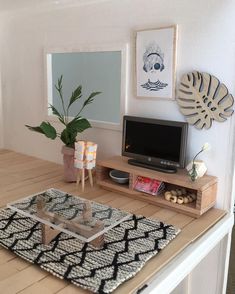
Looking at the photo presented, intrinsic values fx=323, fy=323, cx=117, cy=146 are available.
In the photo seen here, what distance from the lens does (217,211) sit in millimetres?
1901

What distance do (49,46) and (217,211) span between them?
1916 mm

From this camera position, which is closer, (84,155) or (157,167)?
(157,167)

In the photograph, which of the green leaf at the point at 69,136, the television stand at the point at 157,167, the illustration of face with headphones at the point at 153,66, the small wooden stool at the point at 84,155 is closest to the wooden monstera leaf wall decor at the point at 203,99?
the illustration of face with headphones at the point at 153,66

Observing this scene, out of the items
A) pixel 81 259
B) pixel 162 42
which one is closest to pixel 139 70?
pixel 162 42

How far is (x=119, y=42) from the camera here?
2.28m

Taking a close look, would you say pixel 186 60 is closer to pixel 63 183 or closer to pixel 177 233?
pixel 177 233

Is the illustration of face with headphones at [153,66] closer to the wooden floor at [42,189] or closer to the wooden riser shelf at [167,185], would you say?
the wooden riser shelf at [167,185]

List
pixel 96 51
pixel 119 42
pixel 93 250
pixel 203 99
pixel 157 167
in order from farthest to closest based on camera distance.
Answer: pixel 96 51, pixel 119 42, pixel 157 167, pixel 203 99, pixel 93 250

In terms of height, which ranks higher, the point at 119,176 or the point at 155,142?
the point at 155,142

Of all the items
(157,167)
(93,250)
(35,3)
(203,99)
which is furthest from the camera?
(35,3)

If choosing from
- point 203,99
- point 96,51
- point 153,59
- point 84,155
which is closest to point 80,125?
point 84,155

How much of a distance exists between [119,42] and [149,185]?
3.40 feet

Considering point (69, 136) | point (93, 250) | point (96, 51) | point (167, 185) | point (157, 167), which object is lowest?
point (93, 250)

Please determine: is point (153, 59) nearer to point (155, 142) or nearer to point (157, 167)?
point (155, 142)
